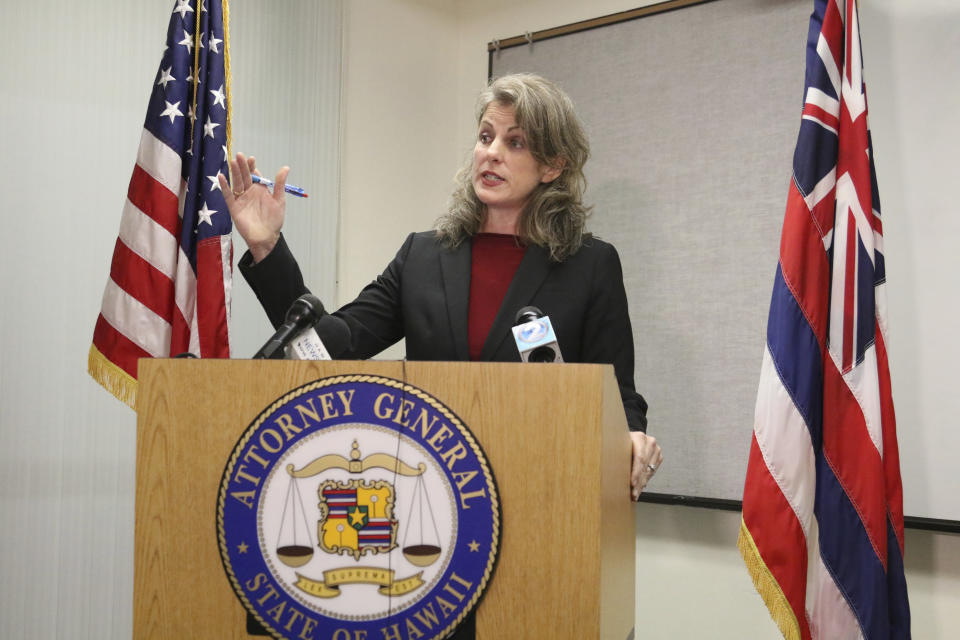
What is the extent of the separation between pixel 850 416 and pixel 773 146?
1074 millimetres

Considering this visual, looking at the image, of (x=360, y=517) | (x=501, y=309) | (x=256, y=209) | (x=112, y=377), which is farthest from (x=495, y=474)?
(x=112, y=377)

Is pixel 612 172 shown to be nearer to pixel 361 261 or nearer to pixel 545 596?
pixel 361 261

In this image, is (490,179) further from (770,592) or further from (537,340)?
(770,592)

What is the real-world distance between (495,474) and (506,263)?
99 cm

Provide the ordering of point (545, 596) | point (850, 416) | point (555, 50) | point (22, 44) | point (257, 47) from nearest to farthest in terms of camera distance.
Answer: point (545, 596) < point (850, 416) < point (22, 44) < point (257, 47) < point (555, 50)

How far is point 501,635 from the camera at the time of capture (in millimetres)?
1065

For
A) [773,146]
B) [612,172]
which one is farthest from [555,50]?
[773,146]

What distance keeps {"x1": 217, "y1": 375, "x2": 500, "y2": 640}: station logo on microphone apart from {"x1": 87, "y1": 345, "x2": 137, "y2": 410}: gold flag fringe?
1252 millimetres

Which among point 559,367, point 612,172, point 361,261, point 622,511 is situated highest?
point 612,172

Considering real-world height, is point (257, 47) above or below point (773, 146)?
above

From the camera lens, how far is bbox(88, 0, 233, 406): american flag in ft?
7.50

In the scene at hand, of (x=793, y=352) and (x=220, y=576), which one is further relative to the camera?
(x=793, y=352)

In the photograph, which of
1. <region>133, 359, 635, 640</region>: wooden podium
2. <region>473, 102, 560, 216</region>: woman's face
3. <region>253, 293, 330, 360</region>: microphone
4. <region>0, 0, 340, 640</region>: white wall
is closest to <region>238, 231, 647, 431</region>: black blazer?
<region>473, 102, 560, 216</region>: woman's face

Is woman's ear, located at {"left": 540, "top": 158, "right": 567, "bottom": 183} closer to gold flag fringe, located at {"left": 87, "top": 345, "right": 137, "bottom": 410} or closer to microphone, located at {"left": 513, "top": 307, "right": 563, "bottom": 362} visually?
microphone, located at {"left": 513, "top": 307, "right": 563, "bottom": 362}
